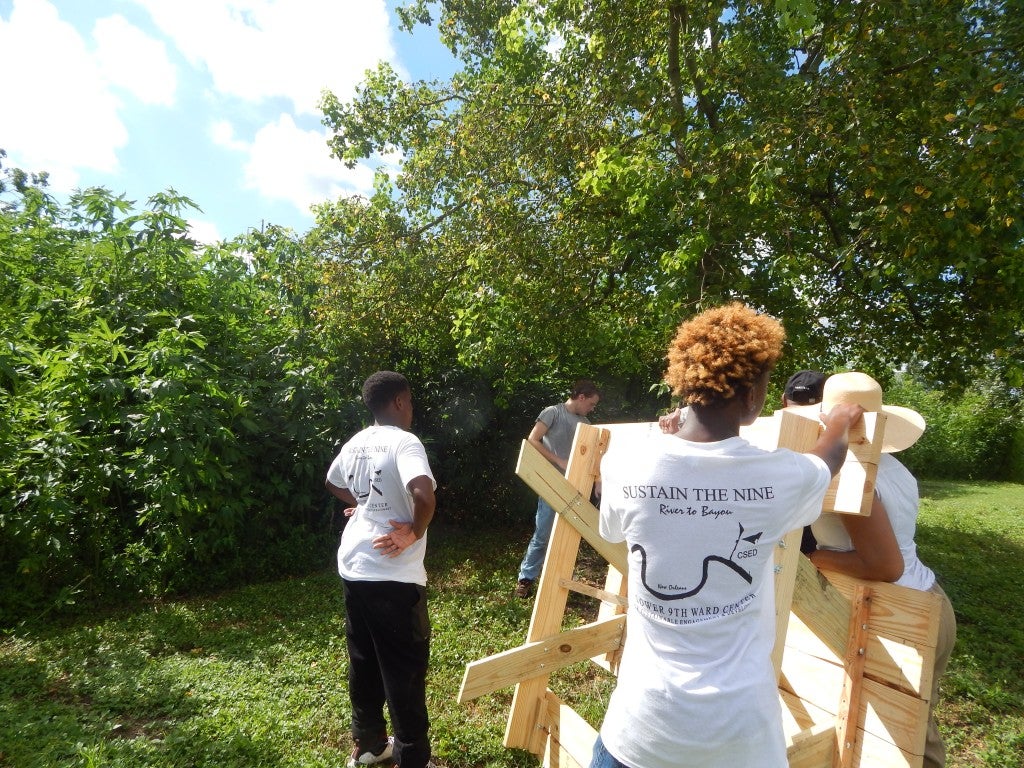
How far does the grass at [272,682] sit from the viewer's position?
3641 millimetres

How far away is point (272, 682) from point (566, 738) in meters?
2.60

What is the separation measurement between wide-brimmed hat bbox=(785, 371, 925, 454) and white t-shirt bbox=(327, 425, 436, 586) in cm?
168

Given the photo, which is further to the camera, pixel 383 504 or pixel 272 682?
pixel 272 682

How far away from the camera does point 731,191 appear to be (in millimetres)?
5980

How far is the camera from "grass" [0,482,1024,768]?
11.9 ft

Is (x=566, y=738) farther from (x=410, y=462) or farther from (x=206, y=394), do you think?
(x=206, y=394)

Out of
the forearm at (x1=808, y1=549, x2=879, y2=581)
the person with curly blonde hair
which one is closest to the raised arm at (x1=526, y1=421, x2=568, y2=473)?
the forearm at (x1=808, y1=549, x2=879, y2=581)

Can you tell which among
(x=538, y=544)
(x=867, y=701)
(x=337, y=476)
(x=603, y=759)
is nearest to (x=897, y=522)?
(x=867, y=701)

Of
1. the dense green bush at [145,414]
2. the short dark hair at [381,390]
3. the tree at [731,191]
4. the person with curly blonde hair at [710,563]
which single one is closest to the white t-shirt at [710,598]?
the person with curly blonde hair at [710,563]

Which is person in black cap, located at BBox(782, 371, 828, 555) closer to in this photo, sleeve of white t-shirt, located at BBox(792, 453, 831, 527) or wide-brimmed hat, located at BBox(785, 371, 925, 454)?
wide-brimmed hat, located at BBox(785, 371, 925, 454)

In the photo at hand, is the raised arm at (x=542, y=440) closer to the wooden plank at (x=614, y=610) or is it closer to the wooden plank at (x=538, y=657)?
the wooden plank at (x=614, y=610)

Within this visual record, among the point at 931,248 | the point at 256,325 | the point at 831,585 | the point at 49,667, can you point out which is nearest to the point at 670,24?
the point at 931,248

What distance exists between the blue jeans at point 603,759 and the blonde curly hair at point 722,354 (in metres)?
1.01

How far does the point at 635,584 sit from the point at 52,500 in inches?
201
